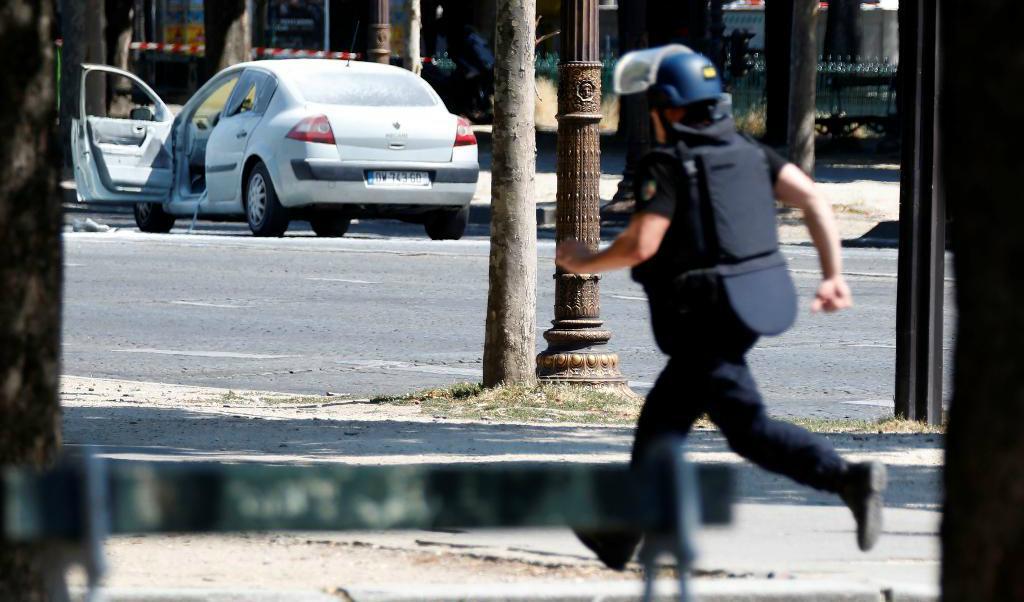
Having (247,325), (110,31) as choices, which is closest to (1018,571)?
(247,325)

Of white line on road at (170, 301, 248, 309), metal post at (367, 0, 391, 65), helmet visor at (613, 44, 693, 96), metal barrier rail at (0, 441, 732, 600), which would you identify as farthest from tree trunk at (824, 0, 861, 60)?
metal barrier rail at (0, 441, 732, 600)

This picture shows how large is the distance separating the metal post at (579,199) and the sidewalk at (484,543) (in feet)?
3.19

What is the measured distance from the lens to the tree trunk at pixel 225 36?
2883cm

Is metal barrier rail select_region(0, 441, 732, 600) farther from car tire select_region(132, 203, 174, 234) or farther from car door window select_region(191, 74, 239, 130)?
car tire select_region(132, 203, 174, 234)

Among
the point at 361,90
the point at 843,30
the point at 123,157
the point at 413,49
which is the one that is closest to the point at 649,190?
the point at 361,90

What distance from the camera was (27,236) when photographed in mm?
3840

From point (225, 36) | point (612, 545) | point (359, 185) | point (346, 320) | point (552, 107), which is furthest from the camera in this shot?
point (552, 107)

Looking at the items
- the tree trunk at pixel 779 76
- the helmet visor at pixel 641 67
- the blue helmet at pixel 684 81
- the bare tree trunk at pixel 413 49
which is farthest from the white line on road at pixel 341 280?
the tree trunk at pixel 779 76

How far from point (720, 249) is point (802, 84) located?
18.4 meters

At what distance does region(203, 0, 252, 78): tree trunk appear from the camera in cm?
2883

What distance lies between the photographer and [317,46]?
173 feet

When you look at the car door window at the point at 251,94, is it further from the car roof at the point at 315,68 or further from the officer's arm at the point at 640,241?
the officer's arm at the point at 640,241

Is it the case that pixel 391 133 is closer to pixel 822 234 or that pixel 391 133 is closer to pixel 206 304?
pixel 206 304

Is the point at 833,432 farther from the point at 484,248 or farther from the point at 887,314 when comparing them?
the point at 484,248
